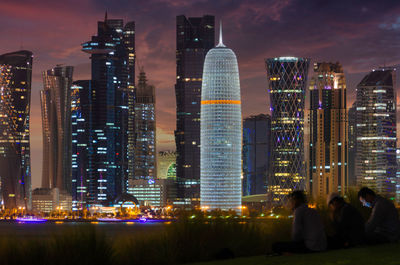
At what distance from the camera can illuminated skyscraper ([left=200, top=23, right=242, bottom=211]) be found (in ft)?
555

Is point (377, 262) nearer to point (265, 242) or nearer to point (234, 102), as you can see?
point (265, 242)

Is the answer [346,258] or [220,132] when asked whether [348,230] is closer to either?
[346,258]

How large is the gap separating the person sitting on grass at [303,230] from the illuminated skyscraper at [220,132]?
149649mm

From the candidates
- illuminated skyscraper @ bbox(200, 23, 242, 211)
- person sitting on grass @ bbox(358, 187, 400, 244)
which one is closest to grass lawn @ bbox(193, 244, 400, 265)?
person sitting on grass @ bbox(358, 187, 400, 244)

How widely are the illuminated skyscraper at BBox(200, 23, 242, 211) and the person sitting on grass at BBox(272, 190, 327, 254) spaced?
491 ft

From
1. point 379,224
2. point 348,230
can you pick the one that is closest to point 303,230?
point 348,230

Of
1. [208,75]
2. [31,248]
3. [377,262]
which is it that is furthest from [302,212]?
[208,75]

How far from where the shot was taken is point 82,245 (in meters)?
21.0

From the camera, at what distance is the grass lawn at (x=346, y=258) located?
1739 centimetres

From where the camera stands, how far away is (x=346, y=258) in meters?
18.0

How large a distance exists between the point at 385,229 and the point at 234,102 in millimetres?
150026

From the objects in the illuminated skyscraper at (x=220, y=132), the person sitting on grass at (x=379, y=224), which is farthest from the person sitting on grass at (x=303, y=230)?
the illuminated skyscraper at (x=220, y=132)

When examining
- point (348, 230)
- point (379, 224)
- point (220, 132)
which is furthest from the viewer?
point (220, 132)

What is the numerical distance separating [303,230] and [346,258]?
4.10 ft
